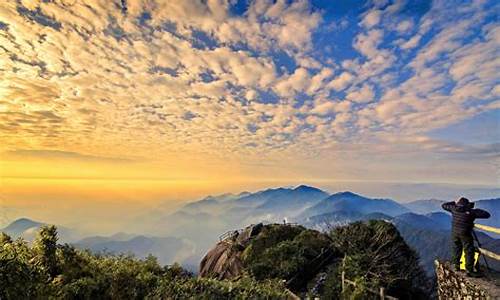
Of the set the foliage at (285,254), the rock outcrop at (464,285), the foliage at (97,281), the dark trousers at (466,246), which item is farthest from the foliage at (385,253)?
the foliage at (97,281)

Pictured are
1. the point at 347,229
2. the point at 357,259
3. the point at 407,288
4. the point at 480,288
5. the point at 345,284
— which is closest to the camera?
the point at 480,288

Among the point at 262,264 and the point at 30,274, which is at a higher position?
the point at 30,274

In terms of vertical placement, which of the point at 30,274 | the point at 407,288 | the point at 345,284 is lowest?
the point at 407,288

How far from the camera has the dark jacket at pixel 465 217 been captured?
32.3 feet

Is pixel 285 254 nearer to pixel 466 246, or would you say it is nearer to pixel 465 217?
pixel 466 246

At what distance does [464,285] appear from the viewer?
981 cm

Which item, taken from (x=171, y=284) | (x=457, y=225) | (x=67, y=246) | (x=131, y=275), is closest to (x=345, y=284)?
(x=457, y=225)

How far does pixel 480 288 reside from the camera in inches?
350

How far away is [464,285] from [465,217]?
1.86m

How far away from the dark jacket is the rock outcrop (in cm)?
127

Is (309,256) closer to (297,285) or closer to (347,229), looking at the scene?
(297,285)

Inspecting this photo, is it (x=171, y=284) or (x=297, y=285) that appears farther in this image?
(x=297, y=285)

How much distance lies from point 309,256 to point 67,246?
15189mm

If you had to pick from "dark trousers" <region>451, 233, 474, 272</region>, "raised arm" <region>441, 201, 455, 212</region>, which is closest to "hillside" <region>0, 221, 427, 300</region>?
"dark trousers" <region>451, 233, 474, 272</region>
